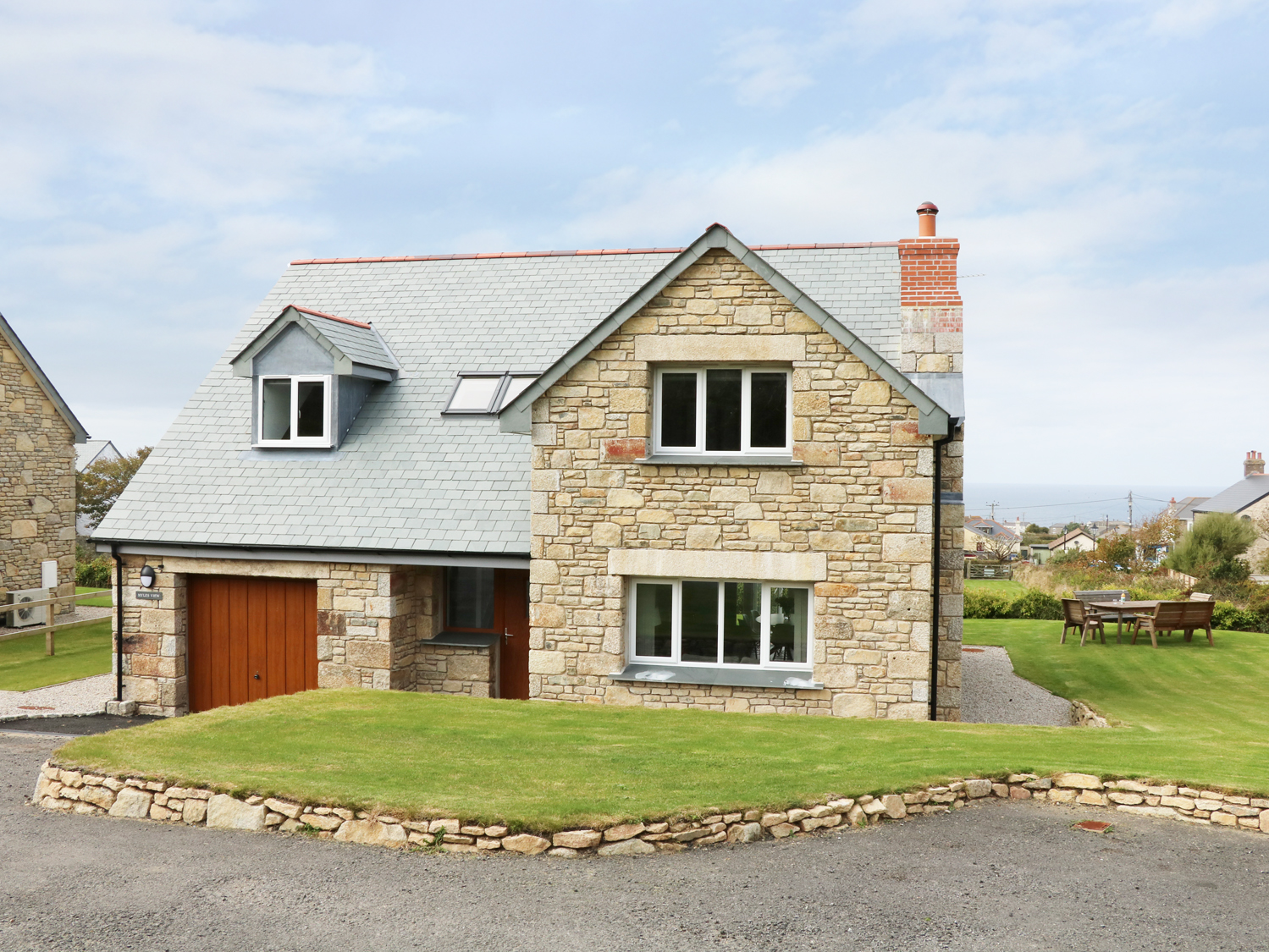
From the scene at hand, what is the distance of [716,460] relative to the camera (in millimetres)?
12477

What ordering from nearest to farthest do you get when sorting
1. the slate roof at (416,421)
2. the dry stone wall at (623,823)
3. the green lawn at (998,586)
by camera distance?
the dry stone wall at (623,823), the slate roof at (416,421), the green lawn at (998,586)

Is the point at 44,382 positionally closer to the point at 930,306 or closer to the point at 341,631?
the point at 341,631

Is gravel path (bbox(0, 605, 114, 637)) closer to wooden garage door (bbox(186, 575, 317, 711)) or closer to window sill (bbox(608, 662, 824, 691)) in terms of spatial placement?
wooden garage door (bbox(186, 575, 317, 711))

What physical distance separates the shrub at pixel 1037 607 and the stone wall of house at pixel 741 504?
16134 mm

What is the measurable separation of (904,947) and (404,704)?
7.52 m

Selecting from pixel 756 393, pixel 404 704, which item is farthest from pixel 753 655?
pixel 404 704

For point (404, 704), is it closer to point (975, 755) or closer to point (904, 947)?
point (975, 755)

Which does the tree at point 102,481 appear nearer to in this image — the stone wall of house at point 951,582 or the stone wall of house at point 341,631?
the stone wall of house at point 341,631

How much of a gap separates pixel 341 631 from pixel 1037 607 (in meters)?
20.8

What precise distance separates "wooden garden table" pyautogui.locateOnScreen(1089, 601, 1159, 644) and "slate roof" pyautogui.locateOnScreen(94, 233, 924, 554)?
10.6 m

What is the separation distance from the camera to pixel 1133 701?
15.5 meters

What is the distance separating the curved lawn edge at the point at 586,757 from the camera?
796 centimetres

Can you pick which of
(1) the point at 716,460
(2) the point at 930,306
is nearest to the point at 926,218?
(2) the point at 930,306

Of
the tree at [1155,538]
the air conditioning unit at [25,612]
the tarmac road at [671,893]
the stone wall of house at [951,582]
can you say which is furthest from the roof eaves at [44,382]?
the tree at [1155,538]
